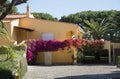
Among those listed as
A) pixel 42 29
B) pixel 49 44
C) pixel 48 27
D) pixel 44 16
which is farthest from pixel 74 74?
pixel 44 16

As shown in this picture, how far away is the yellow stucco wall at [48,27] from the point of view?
139ft

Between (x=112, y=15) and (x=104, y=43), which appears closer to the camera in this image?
(x=104, y=43)

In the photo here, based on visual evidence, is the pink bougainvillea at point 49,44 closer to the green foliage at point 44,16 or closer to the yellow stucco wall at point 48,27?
the yellow stucco wall at point 48,27

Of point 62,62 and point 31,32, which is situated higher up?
point 31,32

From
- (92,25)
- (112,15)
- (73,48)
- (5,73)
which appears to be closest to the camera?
(5,73)

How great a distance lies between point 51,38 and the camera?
140 ft

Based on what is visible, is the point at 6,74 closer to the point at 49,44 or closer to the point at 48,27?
the point at 49,44

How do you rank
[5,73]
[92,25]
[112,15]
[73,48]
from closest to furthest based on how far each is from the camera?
[5,73] < [73,48] < [92,25] < [112,15]

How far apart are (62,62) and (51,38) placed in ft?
11.2

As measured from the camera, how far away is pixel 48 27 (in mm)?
42781

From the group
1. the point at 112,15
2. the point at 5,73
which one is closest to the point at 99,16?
A: the point at 112,15

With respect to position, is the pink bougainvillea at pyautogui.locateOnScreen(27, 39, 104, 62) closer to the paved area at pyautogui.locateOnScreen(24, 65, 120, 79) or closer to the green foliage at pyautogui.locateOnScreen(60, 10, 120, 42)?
the paved area at pyautogui.locateOnScreen(24, 65, 120, 79)

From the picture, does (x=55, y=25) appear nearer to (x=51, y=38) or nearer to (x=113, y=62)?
(x=51, y=38)

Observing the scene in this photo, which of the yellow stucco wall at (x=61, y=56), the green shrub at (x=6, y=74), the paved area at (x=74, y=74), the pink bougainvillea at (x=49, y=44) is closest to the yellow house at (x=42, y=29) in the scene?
the pink bougainvillea at (x=49, y=44)
